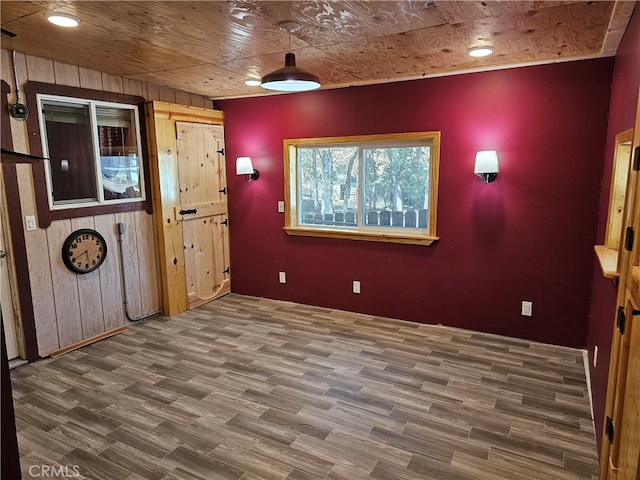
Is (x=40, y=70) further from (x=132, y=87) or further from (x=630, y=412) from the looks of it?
(x=630, y=412)

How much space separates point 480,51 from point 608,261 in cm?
171

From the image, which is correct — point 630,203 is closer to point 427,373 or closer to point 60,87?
point 427,373

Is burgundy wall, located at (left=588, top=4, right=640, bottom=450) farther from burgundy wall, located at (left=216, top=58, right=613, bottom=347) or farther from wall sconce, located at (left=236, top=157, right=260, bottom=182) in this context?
wall sconce, located at (left=236, top=157, right=260, bottom=182)

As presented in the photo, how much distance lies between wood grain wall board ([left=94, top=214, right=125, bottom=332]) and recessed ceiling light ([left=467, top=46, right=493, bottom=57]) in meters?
3.45

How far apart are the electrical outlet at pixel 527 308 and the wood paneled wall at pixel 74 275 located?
3.69 meters

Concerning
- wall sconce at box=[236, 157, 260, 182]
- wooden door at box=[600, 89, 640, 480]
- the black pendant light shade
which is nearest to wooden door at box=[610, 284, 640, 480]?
wooden door at box=[600, 89, 640, 480]

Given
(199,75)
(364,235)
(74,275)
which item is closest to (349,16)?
(199,75)

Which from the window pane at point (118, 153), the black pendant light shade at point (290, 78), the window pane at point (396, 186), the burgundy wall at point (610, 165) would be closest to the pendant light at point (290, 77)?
the black pendant light shade at point (290, 78)

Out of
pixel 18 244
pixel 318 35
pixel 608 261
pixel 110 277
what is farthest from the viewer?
pixel 110 277

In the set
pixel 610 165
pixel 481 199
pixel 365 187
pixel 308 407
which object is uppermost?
pixel 610 165

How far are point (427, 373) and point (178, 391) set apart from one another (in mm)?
1860

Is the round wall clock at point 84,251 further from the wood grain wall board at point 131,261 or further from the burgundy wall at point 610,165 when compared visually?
the burgundy wall at point 610,165

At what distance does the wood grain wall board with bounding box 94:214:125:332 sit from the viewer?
3938mm

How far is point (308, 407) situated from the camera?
2.76 meters
